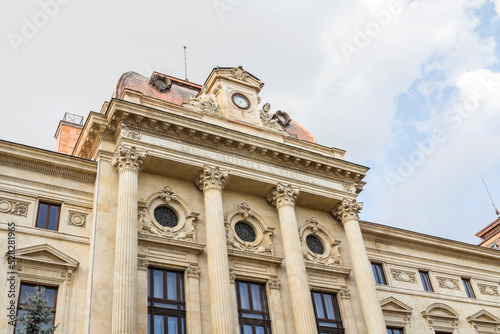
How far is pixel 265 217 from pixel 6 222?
11.4m

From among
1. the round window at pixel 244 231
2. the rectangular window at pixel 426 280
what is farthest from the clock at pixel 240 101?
the rectangular window at pixel 426 280

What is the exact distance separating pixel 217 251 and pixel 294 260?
3904 mm

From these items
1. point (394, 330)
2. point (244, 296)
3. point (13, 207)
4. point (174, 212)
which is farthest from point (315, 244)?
point (13, 207)

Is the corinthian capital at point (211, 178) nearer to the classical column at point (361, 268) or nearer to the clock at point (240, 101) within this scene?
the clock at point (240, 101)

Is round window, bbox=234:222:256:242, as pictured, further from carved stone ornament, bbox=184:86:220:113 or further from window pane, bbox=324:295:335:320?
carved stone ornament, bbox=184:86:220:113

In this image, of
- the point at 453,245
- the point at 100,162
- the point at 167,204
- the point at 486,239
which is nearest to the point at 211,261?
the point at 167,204

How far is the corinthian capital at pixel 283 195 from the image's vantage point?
26.1m

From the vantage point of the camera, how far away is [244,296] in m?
23.3

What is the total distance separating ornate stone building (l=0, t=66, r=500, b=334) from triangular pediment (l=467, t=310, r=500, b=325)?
0.12 meters

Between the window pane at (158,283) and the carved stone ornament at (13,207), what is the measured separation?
5.56m

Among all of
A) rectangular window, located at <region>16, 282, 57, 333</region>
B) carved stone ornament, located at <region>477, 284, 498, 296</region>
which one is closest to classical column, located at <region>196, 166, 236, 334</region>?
rectangular window, located at <region>16, 282, 57, 333</region>

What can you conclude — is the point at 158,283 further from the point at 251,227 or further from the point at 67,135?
the point at 67,135

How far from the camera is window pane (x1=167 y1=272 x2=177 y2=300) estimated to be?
21578mm

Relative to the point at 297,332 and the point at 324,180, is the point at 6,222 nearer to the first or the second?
the point at 297,332
